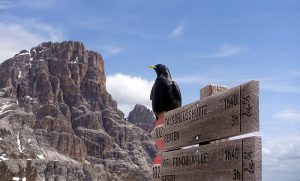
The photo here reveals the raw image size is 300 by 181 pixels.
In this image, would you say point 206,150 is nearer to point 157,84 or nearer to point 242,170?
point 242,170

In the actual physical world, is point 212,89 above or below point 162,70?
below

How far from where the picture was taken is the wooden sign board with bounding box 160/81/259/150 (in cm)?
477

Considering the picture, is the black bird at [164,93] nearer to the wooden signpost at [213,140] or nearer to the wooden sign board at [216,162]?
the wooden signpost at [213,140]

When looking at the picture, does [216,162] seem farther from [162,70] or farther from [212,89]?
[162,70]

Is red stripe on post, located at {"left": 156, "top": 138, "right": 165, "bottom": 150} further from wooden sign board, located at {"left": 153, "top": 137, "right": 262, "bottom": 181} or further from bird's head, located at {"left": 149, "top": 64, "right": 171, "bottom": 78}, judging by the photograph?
bird's head, located at {"left": 149, "top": 64, "right": 171, "bottom": 78}

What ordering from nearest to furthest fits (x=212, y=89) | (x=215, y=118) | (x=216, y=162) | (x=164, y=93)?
(x=216, y=162) < (x=215, y=118) < (x=212, y=89) < (x=164, y=93)

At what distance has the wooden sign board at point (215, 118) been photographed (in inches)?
188

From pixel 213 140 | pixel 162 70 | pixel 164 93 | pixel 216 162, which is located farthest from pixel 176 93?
pixel 216 162

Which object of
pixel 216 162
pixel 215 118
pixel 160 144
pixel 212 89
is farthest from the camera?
pixel 160 144

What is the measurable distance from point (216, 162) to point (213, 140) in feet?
1.22

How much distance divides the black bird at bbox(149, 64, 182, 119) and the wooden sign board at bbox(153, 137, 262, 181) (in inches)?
51.9

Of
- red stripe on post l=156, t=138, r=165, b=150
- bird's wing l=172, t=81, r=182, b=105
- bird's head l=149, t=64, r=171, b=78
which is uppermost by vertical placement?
bird's head l=149, t=64, r=171, b=78

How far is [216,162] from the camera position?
542 cm

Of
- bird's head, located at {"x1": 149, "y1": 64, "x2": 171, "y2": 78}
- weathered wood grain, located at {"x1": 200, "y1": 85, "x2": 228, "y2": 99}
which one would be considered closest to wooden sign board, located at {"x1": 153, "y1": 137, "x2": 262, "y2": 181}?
weathered wood grain, located at {"x1": 200, "y1": 85, "x2": 228, "y2": 99}
